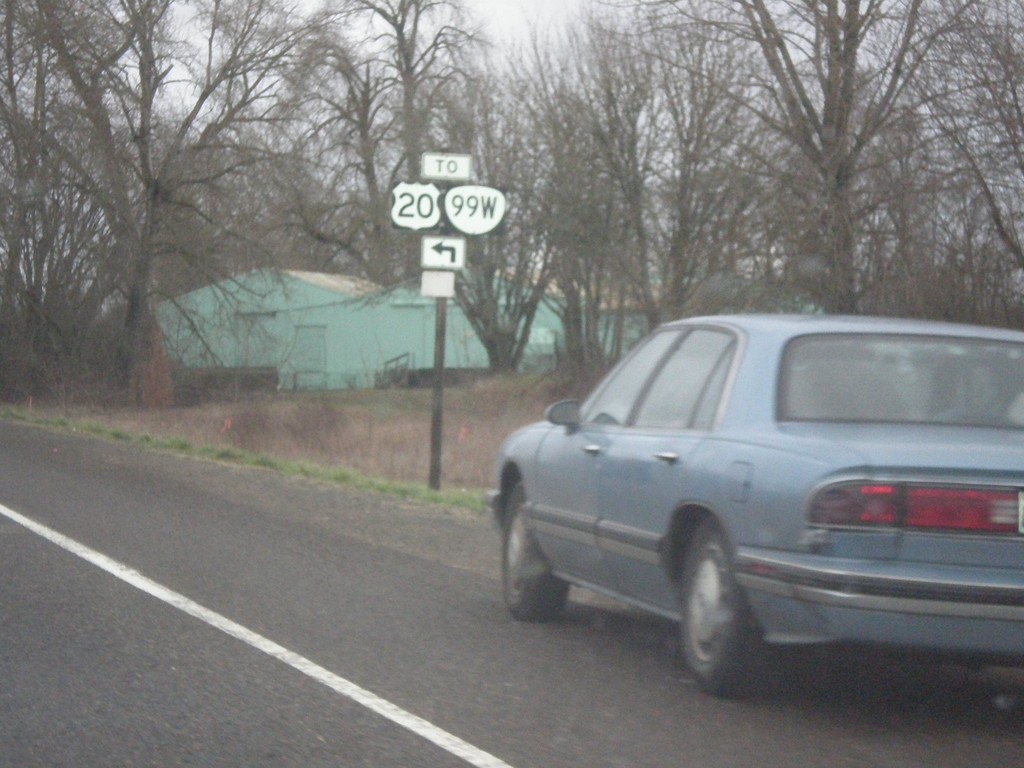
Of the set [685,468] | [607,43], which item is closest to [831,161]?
[607,43]

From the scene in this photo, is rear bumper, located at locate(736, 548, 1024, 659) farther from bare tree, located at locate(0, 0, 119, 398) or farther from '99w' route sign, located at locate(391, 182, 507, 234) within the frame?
bare tree, located at locate(0, 0, 119, 398)

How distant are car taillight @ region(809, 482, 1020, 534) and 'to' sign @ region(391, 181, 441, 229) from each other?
32.7ft

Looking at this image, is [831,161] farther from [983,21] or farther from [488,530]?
[488,530]

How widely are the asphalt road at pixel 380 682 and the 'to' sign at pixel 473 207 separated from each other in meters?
5.17

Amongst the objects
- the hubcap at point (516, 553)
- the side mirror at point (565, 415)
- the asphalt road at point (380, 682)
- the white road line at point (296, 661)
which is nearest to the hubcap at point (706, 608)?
the asphalt road at point (380, 682)

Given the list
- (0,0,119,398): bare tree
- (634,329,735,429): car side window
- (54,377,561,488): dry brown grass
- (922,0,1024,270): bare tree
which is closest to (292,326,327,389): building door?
(0,0,119,398): bare tree

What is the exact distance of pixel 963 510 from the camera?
5.10 meters

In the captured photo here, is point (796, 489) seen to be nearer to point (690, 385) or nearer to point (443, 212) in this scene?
point (690, 385)

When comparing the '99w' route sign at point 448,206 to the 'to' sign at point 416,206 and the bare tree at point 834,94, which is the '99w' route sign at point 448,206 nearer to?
the 'to' sign at point 416,206

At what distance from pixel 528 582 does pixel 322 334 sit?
154 ft

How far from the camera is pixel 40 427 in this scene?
26.0m

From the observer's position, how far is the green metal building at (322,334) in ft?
124

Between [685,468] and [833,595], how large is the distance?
1.10 meters

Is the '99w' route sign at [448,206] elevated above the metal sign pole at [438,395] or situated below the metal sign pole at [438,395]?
above
